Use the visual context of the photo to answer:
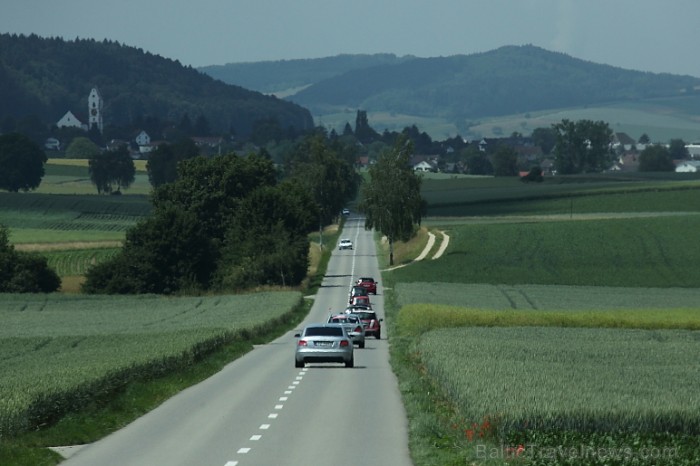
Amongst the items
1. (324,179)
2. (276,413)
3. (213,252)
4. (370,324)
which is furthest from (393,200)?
(276,413)

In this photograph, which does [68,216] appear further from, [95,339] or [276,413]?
[276,413]

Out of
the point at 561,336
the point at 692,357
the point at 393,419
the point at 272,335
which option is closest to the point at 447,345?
the point at 692,357

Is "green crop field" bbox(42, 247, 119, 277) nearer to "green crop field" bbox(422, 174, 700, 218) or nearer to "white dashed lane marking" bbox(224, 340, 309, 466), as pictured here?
"green crop field" bbox(422, 174, 700, 218)

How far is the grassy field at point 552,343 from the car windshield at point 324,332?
6.31 ft

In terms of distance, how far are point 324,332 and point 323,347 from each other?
73cm

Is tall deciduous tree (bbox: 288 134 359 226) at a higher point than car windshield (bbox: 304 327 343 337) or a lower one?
lower

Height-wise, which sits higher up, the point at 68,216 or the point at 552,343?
the point at 552,343

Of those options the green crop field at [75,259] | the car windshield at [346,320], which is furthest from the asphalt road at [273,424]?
the green crop field at [75,259]

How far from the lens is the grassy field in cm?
2195

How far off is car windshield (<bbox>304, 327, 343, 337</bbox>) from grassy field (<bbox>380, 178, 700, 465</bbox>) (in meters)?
1.92

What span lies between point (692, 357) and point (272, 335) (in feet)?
92.6

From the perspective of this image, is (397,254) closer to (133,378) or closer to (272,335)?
(272,335)

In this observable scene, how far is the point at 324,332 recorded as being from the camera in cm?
4359

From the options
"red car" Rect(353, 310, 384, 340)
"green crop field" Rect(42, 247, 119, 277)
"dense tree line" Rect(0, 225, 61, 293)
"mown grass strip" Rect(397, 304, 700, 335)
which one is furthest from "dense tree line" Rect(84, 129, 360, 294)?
"red car" Rect(353, 310, 384, 340)
